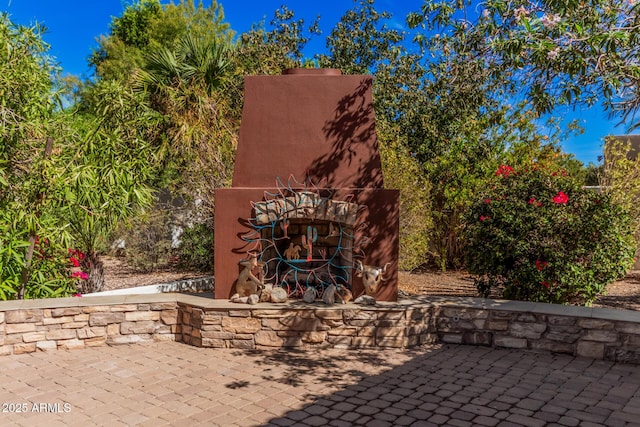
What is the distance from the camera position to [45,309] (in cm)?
568

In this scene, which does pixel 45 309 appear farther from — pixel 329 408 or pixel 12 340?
pixel 329 408

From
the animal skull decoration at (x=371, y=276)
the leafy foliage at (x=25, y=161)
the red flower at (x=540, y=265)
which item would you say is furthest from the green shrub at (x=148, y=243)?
the red flower at (x=540, y=265)

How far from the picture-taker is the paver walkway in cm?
394

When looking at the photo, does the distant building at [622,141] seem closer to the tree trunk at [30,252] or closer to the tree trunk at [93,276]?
the tree trunk at [93,276]

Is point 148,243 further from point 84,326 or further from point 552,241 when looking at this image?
point 552,241

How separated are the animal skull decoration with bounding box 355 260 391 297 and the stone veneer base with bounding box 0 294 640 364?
0.27 m

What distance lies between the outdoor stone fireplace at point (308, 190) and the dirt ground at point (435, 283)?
184 centimetres

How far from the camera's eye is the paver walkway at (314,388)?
3938 mm

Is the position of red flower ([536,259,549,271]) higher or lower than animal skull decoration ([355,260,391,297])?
higher

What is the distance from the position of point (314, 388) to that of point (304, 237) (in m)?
2.39

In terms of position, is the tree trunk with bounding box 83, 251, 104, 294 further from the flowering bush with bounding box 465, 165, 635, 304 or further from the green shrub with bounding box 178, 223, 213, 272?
the flowering bush with bounding box 465, 165, 635, 304

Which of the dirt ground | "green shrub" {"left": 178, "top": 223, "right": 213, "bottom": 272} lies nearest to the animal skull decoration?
the dirt ground

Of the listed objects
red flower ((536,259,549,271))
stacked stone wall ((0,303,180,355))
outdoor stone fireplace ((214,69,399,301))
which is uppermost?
outdoor stone fireplace ((214,69,399,301))

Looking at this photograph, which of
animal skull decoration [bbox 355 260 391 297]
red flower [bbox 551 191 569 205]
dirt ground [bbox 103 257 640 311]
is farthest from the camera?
dirt ground [bbox 103 257 640 311]
